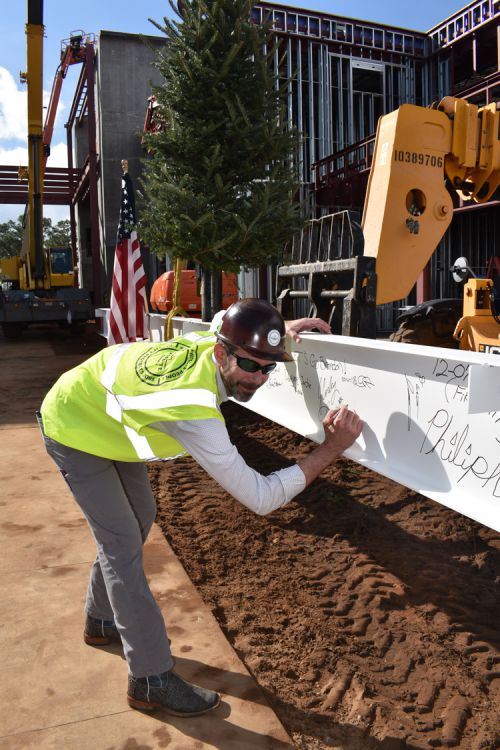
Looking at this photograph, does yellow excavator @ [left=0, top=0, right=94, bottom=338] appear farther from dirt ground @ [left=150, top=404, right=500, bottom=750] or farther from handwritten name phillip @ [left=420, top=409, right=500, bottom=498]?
handwritten name phillip @ [left=420, top=409, right=500, bottom=498]

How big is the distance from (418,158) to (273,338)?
3.68 m

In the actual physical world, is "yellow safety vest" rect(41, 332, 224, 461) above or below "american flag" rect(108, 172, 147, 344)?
below

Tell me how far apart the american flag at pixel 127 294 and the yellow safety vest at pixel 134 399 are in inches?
274

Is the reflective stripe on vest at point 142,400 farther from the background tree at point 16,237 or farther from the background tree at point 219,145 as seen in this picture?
the background tree at point 16,237

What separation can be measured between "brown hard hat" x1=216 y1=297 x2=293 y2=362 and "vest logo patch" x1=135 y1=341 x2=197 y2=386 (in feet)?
0.59

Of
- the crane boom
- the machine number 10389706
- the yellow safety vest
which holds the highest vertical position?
the crane boom

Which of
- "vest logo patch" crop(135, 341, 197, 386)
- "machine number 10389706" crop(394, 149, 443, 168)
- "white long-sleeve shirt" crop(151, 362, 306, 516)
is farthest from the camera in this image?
"machine number 10389706" crop(394, 149, 443, 168)

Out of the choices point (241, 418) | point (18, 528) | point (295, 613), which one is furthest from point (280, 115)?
point (295, 613)

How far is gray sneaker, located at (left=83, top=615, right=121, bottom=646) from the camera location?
293cm

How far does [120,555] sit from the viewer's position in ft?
8.30

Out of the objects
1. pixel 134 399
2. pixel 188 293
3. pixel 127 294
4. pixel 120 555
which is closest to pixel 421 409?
pixel 134 399

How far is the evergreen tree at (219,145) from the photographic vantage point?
689cm

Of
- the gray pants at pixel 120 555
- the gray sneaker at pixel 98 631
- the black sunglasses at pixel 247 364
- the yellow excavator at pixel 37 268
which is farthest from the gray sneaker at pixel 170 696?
the yellow excavator at pixel 37 268

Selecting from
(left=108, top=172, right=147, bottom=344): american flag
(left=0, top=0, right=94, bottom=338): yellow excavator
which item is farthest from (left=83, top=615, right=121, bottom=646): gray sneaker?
(left=0, top=0, right=94, bottom=338): yellow excavator
